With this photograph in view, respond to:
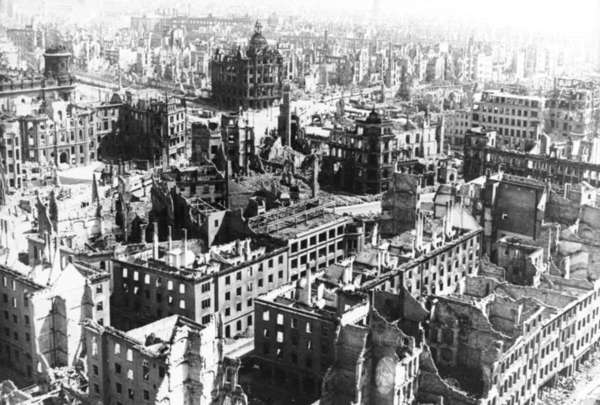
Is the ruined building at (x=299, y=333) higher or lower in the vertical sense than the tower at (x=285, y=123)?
lower

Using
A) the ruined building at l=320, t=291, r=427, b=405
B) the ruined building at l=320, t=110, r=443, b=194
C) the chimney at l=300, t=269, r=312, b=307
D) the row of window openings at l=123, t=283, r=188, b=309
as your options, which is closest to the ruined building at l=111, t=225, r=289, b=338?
the row of window openings at l=123, t=283, r=188, b=309

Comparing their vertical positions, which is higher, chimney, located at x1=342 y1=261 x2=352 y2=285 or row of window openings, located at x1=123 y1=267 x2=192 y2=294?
chimney, located at x1=342 y1=261 x2=352 y2=285

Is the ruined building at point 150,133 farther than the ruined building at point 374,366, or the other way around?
the ruined building at point 150,133

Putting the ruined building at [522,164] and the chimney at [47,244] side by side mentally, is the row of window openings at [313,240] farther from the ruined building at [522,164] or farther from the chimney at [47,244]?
the ruined building at [522,164]

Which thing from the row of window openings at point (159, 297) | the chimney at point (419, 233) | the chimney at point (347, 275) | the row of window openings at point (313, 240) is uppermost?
the chimney at point (419, 233)

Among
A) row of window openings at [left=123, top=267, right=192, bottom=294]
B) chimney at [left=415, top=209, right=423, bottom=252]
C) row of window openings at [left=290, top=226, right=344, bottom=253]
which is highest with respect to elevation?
chimney at [left=415, top=209, right=423, bottom=252]

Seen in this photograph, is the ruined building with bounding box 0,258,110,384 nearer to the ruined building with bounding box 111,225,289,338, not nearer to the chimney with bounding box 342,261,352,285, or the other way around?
the ruined building with bounding box 111,225,289,338

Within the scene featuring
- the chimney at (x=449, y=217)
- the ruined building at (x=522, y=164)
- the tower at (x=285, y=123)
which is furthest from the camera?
the tower at (x=285, y=123)

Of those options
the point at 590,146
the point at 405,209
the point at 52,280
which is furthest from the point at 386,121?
the point at 52,280

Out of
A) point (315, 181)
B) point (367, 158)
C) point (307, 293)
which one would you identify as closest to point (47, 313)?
point (307, 293)

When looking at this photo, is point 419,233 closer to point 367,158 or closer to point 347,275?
point 347,275

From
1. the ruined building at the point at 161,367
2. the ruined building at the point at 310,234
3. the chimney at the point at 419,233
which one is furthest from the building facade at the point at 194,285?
the ruined building at the point at 161,367
